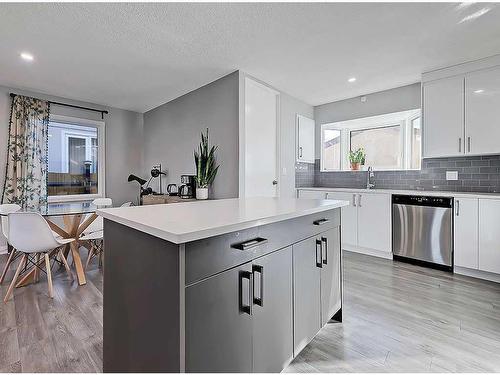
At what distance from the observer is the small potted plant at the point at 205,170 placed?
3439 mm

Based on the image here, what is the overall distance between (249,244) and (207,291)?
254 mm

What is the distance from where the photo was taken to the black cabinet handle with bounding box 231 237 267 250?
1025mm

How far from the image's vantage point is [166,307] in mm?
889

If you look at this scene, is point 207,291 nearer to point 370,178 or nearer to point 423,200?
point 423,200

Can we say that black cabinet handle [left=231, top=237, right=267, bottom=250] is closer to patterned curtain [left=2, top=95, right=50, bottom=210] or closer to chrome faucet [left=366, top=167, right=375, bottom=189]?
chrome faucet [left=366, top=167, right=375, bottom=189]

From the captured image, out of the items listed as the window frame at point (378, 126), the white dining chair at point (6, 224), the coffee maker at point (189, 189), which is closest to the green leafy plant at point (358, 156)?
the window frame at point (378, 126)

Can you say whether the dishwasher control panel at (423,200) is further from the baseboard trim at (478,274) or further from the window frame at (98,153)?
the window frame at (98,153)

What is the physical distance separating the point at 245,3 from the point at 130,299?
2121 millimetres

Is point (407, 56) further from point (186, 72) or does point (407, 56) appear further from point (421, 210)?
point (186, 72)

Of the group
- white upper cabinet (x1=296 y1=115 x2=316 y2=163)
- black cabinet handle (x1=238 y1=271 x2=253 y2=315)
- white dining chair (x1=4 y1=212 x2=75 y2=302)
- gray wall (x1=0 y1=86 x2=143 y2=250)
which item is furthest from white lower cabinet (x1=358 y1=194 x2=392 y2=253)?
gray wall (x1=0 y1=86 x2=143 y2=250)

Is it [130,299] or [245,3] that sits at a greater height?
[245,3]

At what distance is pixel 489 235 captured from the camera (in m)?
2.63

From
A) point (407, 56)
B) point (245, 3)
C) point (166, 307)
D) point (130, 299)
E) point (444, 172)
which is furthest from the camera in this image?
point (444, 172)

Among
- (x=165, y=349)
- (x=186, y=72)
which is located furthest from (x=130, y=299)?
(x=186, y=72)
